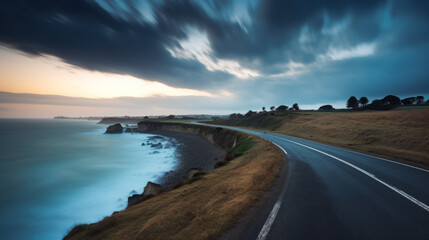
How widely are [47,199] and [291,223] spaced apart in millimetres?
25091

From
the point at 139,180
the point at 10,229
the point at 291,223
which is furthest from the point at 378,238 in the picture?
the point at 139,180

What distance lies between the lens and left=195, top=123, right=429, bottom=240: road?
4324 mm

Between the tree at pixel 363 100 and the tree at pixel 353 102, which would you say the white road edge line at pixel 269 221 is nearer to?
the tree at pixel 353 102

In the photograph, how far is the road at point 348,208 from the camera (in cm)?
432

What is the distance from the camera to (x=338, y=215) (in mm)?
5191

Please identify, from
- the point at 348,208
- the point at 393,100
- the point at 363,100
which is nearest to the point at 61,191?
the point at 348,208

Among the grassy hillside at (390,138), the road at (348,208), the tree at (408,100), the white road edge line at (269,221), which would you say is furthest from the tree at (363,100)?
the white road edge line at (269,221)

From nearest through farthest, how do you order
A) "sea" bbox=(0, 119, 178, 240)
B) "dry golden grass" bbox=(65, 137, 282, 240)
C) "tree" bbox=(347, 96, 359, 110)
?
"dry golden grass" bbox=(65, 137, 282, 240) < "sea" bbox=(0, 119, 178, 240) < "tree" bbox=(347, 96, 359, 110)

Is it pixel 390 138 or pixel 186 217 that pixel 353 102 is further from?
pixel 186 217

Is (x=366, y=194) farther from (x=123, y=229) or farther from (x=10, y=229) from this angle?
(x=10, y=229)

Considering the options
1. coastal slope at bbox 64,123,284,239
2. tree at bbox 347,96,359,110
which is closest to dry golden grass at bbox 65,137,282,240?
coastal slope at bbox 64,123,284,239

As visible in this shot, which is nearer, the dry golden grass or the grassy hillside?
the dry golden grass

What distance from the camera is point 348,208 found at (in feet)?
18.5

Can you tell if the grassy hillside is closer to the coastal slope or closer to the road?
the road
